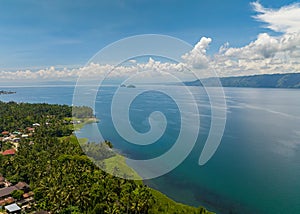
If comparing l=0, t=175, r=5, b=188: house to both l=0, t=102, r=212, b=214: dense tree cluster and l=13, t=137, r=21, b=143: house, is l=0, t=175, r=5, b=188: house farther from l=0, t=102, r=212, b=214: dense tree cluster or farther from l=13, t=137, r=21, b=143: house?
l=13, t=137, r=21, b=143: house

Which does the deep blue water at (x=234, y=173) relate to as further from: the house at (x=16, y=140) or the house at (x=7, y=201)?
the house at (x=16, y=140)

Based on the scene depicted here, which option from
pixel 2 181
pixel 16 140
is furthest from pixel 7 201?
pixel 16 140

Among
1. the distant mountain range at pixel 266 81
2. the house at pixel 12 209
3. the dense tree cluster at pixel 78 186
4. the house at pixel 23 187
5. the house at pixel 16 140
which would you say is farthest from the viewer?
the distant mountain range at pixel 266 81

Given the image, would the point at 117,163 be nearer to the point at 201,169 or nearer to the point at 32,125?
the point at 201,169

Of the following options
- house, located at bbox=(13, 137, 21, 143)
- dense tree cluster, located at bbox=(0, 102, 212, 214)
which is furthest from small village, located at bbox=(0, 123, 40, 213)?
house, located at bbox=(13, 137, 21, 143)

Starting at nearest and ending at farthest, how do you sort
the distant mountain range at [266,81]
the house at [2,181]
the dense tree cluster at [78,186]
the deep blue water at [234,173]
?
the dense tree cluster at [78,186] → the deep blue water at [234,173] → the house at [2,181] → the distant mountain range at [266,81]

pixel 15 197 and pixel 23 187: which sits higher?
pixel 23 187

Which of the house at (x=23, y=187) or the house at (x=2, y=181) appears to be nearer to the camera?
the house at (x=23, y=187)

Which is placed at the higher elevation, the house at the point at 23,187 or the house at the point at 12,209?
the house at the point at 23,187

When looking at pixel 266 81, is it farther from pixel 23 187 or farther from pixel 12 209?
pixel 12 209

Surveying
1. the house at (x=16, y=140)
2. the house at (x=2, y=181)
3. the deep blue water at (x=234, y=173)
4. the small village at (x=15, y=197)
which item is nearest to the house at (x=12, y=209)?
the small village at (x=15, y=197)

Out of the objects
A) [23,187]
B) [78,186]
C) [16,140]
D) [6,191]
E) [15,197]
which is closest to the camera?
[78,186]
